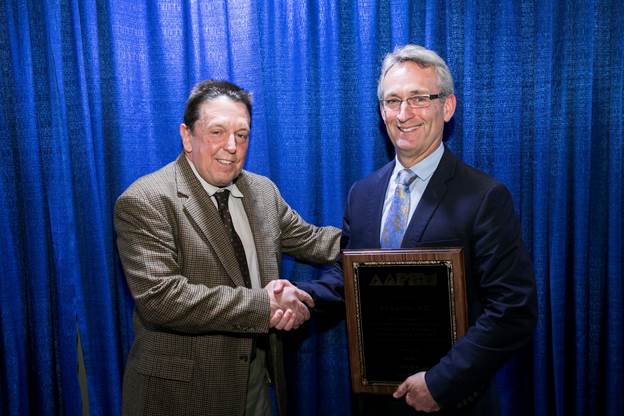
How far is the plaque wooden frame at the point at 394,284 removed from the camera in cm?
167

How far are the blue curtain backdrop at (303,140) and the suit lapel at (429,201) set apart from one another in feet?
2.06

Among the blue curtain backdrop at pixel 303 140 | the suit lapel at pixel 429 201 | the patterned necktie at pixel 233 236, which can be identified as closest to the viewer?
the suit lapel at pixel 429 201

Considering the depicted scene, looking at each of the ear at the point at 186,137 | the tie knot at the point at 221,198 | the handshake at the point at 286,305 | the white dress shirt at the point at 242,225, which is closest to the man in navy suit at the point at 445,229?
the handshake at the point at 286,305

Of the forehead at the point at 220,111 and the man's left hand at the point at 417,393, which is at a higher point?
the forehead at the point at 220,111

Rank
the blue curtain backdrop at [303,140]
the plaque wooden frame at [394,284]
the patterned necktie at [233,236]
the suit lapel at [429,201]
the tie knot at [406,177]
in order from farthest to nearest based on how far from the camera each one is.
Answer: the blue curtain backdrop at [303,140]
the patterned necktie at [233,236]
the tie knot at [406,177]
the suit lapel at [429,201]
the plaque wooden frame at [394,284]

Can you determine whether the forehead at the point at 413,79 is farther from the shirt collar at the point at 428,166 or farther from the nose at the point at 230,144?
the nose at the point at 230,144

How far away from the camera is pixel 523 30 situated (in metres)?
2.34

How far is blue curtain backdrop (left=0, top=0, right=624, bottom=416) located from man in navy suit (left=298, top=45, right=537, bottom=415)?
0.56 metres

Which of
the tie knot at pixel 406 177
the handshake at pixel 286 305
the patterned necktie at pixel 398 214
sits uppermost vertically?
the tie knot at pixel 406 177

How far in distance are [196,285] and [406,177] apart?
2.77 ft

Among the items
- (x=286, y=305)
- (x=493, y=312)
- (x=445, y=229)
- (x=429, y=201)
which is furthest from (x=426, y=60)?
(x=286, y=305)

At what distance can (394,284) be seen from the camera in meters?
1.76

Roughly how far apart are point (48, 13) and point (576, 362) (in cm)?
293

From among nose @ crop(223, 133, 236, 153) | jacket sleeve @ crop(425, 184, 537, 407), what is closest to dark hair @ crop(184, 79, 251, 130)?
nose @ crop(223, 133, 236, 153)
